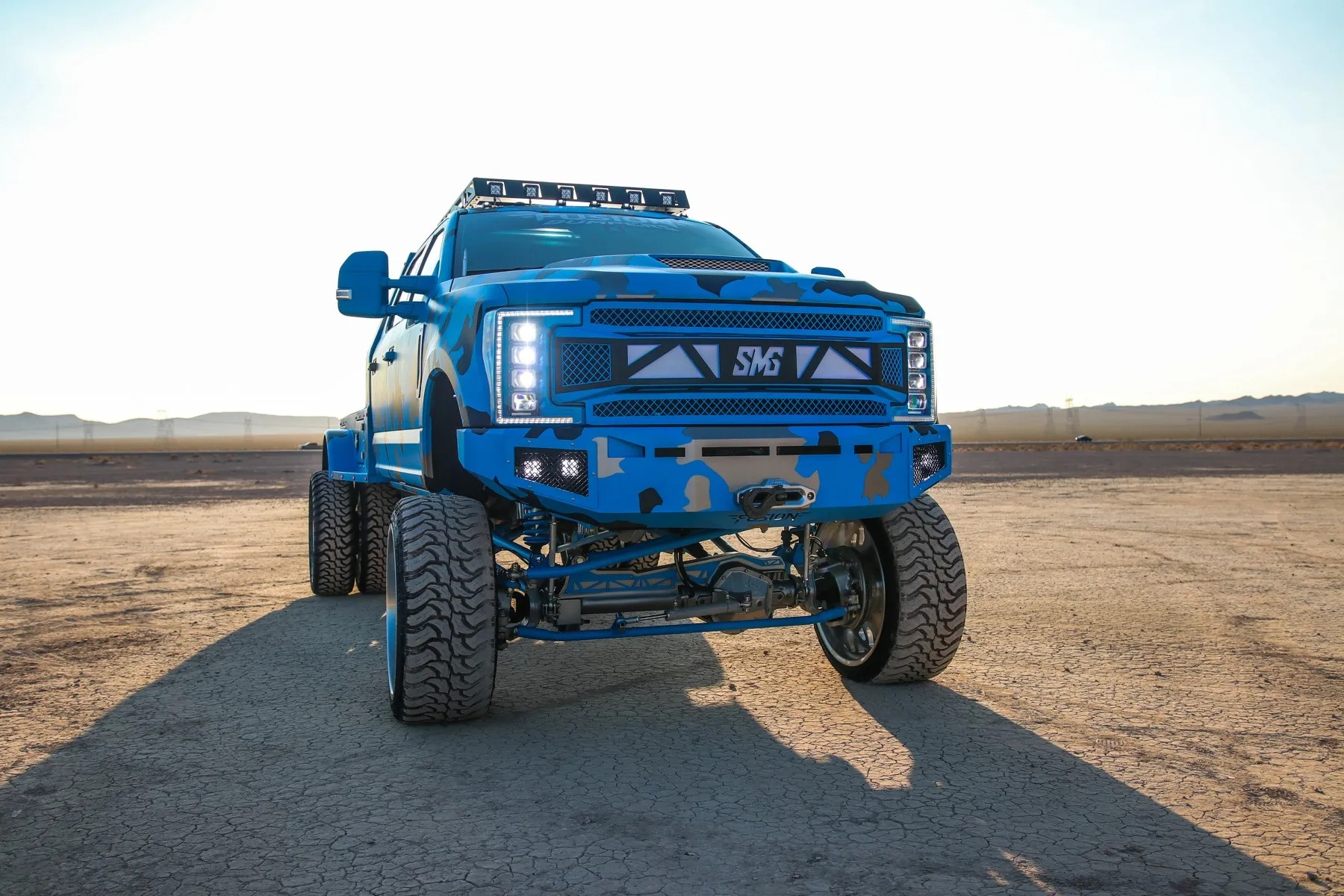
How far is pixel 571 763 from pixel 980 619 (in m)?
3.53

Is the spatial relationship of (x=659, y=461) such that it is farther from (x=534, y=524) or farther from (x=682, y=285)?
(x=534, y=524)

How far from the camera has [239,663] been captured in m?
5.58

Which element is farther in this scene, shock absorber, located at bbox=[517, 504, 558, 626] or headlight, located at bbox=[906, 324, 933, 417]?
headlight, located at bbox=[906, 324, 933, 417]

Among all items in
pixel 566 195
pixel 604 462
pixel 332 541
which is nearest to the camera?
pixel 604 462

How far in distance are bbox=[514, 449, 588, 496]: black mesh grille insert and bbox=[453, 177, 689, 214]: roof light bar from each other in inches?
102

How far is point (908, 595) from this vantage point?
464 centimetres

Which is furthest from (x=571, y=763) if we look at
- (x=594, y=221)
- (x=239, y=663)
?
(x=594, y=221)

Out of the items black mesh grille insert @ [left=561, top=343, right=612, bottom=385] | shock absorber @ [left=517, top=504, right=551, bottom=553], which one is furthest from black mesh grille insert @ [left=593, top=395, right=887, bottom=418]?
shock absorber @ [left=517, top=504, right=551, bottom=553]

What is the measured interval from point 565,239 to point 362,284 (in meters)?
1.21

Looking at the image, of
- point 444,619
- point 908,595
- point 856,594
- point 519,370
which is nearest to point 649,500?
point 519,370

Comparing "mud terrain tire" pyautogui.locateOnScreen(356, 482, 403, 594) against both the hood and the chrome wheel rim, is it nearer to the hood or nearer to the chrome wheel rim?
the hood

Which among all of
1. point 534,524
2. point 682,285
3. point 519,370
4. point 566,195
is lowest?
point 534,524

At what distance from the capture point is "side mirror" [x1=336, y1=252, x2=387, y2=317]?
4914mm

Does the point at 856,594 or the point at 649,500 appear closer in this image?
the point at 649,500
